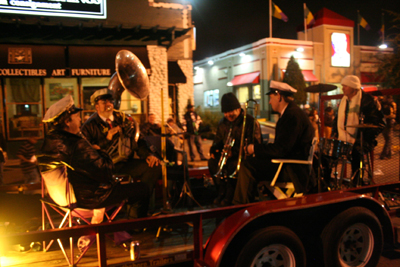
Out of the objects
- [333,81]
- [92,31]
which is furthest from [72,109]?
[333,81]

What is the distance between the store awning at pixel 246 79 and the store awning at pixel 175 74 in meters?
11.3

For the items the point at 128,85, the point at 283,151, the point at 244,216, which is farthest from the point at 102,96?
the point at 244,216

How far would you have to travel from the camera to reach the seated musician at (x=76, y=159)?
312cm

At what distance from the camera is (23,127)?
486 inches

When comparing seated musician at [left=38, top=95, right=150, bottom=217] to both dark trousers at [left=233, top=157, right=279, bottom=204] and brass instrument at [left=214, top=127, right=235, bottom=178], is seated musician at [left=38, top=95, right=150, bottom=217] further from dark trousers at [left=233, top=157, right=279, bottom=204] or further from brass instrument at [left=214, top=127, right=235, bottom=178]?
brass instrument at [left=214, top=127, right=235, bottom=178]

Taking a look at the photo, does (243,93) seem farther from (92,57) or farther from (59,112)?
(59,112)

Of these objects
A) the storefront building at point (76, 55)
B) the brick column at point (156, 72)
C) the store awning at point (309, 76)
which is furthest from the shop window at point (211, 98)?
the brick column at point (156, 72)

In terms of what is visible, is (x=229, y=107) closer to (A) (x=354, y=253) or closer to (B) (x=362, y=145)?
(B) (x=362, y=145)

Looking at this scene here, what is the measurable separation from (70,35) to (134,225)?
11788 millimetres

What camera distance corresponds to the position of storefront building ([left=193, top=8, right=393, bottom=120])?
2447cm

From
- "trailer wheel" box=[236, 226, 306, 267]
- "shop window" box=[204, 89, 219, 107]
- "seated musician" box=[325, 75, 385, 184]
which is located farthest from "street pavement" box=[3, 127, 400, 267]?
"shop window" box=[204, 89, 219, 107]

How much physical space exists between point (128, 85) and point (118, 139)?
83 centimetres

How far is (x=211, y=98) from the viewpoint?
102 ft

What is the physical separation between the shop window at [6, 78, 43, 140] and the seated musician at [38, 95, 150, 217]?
10272 millimetres
